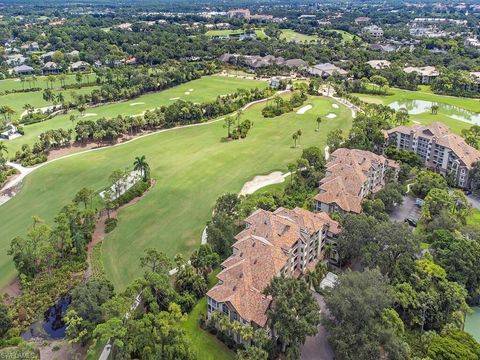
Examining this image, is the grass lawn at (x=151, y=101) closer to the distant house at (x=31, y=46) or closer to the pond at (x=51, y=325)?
the pond at (x=51, y=325)

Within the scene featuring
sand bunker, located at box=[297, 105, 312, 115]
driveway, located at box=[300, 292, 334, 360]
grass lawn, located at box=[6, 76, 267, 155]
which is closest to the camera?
driveway, located at box=[300, 292, 334, 360]

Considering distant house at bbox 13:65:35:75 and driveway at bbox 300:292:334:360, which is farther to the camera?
distant house at bbox 13:65:35:75

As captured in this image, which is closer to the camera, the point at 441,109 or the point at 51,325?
the point at 51,325

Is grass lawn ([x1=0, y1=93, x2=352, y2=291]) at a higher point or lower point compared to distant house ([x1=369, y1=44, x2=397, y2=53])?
higher

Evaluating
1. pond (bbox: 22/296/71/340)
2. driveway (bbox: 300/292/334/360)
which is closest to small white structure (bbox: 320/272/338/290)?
driveway (bbox: 300/292/334/360)

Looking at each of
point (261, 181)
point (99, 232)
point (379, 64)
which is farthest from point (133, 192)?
point (379, 64)

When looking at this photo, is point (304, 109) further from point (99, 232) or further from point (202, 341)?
point (202, 341)

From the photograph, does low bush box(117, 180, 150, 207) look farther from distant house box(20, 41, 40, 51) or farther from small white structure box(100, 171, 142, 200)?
distant house box(20, 41, 40, 51)

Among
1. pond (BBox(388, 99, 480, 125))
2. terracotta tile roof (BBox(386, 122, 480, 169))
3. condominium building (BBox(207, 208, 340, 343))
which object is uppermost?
condominium building (BBox(207, 208, 340, 343))
